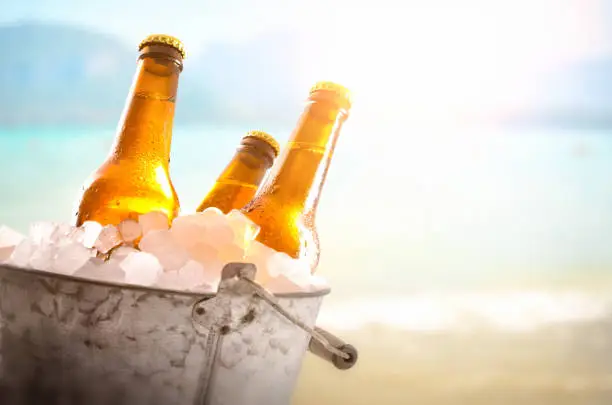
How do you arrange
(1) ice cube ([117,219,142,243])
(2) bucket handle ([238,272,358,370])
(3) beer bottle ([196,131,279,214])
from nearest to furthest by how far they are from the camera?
(2) bucket handle ([238,272,358,370]), (1) ice cube ([117,219,142,243]), (3) beer bottle ([196,131,279,214])

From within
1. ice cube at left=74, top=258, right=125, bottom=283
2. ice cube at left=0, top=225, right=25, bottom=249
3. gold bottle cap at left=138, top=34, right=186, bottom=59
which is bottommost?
ice cube at left=74, top=258, right=125, bottom=283

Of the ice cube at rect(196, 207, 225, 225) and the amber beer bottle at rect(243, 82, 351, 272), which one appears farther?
the amber beer bottle at rect(243, 82, 351, 272)

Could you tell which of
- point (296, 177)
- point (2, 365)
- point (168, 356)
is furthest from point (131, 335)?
point (296, 177)

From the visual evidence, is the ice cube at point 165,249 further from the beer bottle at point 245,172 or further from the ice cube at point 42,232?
the beer bottle at point 245,172

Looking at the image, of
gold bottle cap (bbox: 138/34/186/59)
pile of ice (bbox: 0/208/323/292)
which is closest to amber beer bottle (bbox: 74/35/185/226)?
gold bottle cap (bbox: 138/34/186/59)

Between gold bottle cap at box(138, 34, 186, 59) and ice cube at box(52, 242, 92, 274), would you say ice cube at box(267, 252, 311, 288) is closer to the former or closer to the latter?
ice cube at box(52, 242, 92, 274)

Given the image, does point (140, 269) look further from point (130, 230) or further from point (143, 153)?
point (143, 153)

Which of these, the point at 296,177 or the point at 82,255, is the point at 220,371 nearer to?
the point at 82,255

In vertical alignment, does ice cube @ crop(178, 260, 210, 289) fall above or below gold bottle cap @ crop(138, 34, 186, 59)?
below

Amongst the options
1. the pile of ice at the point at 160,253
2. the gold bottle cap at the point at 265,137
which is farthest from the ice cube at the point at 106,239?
the gold bottle cap at the point at 265,137
